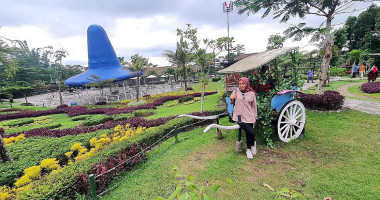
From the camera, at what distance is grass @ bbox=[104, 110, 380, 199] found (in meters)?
2.88

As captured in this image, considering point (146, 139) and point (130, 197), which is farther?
point (146, 139)

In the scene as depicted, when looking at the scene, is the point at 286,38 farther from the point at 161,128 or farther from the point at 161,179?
the point at 161,179

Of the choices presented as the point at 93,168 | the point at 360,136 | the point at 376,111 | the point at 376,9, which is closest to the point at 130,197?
the point at 93,168

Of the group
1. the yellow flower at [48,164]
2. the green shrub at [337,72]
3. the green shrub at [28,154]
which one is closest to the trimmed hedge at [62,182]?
the yellow flower at [48,164]

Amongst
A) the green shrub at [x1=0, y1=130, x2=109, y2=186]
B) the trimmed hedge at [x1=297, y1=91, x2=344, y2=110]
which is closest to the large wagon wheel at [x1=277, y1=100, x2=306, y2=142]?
the trimmed hedge at [x1=297, y1=91, x2=344, y2=110]

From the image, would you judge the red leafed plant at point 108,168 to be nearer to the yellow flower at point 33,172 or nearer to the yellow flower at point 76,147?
the yellow flower at point 33,172

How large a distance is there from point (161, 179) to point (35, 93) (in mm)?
41123

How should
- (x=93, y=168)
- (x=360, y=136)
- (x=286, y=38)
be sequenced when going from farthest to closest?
(x=286, y=38)
(x=360, y=136)
(x=93, y=168)

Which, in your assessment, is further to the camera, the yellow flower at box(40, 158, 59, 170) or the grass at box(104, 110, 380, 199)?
the yellow flower at box(40, 158, 59, 170)

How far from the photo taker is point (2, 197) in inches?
116

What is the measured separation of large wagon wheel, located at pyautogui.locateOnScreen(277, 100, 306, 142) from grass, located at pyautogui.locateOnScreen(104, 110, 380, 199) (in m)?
0.21

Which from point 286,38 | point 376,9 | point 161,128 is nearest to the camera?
point 161,128

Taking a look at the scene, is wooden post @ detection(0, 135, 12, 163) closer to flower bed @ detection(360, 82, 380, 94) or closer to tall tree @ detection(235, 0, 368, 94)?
tall tree @ detection(235, 0, 368, 94)

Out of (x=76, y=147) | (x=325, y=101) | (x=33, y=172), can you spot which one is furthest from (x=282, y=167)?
(x=76, y=147)
